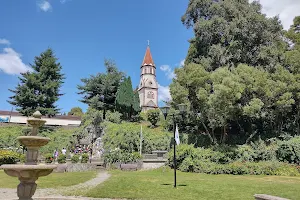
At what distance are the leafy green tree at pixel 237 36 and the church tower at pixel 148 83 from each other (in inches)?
1590

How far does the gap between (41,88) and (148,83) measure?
120ft

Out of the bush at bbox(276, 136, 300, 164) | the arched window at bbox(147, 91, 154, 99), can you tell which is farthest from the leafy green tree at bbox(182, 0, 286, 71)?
the arched window at bbox(147, 91, 154, 99)

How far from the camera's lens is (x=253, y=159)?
1836cm

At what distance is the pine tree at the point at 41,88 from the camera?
33.8 meters

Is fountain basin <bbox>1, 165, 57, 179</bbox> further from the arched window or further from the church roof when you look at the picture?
the arched window

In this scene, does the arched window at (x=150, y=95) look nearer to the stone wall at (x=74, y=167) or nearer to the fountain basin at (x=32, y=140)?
the stone wall at (x=74, y=167)

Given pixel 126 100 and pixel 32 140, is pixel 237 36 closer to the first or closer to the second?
pixel 126 100

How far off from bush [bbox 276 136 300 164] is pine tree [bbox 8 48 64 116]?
29.2 m

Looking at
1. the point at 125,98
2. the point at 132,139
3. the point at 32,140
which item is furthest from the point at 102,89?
the point at 32,140

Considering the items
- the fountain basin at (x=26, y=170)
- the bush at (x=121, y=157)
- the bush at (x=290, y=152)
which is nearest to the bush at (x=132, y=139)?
the bush at (x=121, y=157)

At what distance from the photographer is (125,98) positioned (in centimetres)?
3359

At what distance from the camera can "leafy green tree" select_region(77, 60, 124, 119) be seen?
3431cm

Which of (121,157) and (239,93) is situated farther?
(121,157)

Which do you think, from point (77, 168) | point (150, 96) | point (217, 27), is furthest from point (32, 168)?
point (150, 96)
